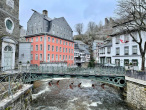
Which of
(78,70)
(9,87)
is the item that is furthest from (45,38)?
(9,87)

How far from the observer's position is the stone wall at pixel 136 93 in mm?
10234

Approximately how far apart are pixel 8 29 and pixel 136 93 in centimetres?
2224

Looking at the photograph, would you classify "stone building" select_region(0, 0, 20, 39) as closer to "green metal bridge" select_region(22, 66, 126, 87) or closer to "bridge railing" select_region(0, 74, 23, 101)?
"green metal bridge" select_region(22, 66, 126, 87)

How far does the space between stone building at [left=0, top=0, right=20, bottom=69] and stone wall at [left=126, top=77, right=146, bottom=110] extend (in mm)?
19443

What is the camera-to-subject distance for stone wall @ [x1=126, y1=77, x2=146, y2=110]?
10.2 m

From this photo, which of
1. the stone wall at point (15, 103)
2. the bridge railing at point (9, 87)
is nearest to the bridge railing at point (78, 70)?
the bridge railing at point (9, 87)

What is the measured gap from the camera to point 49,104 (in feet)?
40.9

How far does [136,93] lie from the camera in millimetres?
11148

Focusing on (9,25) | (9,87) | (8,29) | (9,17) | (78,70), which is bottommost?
(78,70)

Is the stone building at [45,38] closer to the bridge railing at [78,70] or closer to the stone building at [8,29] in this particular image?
the stone building at [8,29]

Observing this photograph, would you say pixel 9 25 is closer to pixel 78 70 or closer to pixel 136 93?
pixel 78 70

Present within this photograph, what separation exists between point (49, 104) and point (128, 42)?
820 inches

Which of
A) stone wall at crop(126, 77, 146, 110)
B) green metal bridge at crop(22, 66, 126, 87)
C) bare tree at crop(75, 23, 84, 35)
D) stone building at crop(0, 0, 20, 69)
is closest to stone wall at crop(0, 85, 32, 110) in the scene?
green metal bridge at crop(22, 66, 126, 87)

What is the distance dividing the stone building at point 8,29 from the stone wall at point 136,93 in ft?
63.8
